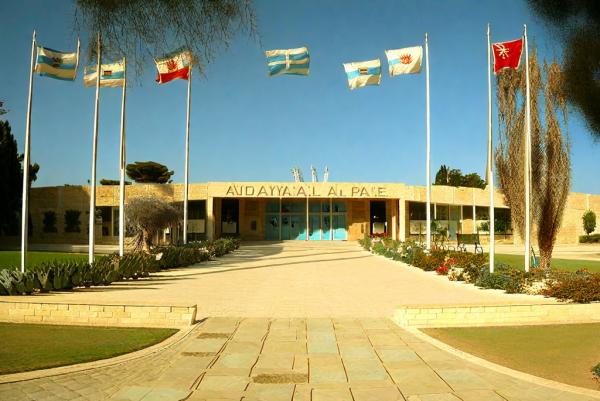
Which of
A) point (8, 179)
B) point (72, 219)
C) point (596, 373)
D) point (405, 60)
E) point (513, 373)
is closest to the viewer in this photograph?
point (596, 373)

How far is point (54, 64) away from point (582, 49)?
1626cm

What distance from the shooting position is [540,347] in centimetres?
734

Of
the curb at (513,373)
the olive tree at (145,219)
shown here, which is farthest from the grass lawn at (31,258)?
the curb at (513,373)

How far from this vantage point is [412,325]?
8727 millimetres

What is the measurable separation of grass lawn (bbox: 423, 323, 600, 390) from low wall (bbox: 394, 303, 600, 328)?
0.21 metres

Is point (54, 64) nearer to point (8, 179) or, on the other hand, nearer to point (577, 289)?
point (577, 289)

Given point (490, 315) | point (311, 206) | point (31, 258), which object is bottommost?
point (31, 258)

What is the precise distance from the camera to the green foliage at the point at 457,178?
8469 centimetres

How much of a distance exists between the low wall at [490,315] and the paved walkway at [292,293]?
30cm

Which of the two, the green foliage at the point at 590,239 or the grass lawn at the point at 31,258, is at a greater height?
the green foliage at the point at 590,239

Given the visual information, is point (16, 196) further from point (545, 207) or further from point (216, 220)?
point (545, 207)

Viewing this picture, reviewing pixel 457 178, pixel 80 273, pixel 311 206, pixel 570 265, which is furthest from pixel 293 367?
pixel 457 178

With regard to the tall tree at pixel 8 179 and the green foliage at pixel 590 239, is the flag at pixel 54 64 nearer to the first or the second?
the tall tree at pixel 8 179

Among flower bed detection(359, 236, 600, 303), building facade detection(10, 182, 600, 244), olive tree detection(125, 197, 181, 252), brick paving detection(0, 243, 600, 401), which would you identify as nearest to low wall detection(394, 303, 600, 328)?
brick paving detection(0, 243, 600, 401)
